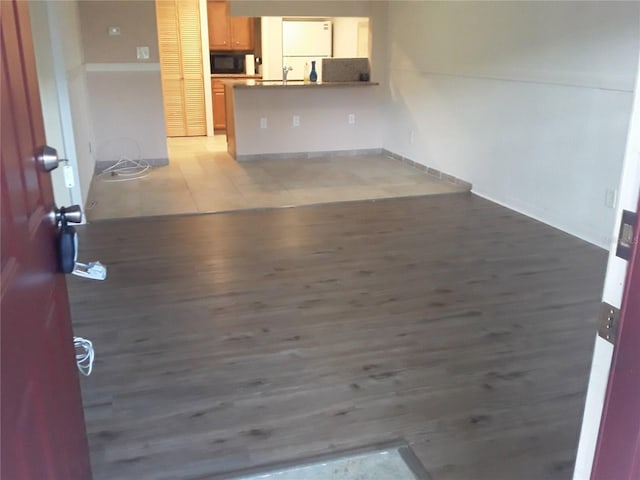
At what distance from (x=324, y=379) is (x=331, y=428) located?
Result: 32cm

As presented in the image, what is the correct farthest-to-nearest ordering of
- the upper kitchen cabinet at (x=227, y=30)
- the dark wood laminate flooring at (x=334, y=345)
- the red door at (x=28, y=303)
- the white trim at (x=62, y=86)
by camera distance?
the upper kitchen cabinet at (x=227, y=30) < the white trim at (x=62, y=86) < the dark wood laminate flooring at (x=334, y=345) < the red door at (x=28, y=303)

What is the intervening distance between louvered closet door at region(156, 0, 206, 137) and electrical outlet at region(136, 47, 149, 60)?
79.0 inches

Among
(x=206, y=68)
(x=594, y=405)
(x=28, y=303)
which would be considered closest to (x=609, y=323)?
(x=594, y=405)

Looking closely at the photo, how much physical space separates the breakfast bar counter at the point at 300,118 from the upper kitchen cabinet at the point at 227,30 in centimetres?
202

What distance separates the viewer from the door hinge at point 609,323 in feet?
2.78

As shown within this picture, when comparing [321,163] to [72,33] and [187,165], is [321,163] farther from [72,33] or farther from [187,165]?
[72,33]

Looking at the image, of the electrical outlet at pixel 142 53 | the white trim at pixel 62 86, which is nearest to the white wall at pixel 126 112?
the electrical outlet at pixel 142 53

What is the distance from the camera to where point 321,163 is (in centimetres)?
686

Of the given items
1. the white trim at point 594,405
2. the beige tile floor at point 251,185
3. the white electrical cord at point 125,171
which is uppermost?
the white trim at point 594,405

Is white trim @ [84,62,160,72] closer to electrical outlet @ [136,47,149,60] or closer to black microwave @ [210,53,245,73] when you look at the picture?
electrical outlet @ [136,47,149,60]

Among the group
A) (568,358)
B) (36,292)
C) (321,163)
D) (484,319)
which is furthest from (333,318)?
(321,163)

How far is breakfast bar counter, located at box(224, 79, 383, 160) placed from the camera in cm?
688

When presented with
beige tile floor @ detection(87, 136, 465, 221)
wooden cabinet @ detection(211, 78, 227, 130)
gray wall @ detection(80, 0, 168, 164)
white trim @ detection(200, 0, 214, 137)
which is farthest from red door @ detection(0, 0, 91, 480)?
wooden cabinet @ detection(211, 78, 227, 130)

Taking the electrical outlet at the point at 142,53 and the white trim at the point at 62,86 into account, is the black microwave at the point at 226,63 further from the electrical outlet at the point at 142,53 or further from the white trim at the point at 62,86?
the white trim at the point at 62,86
